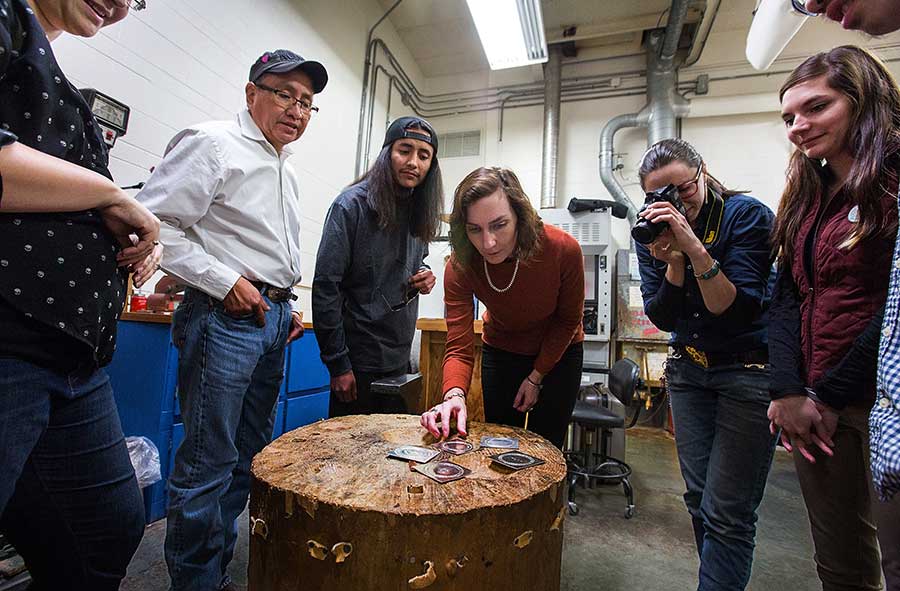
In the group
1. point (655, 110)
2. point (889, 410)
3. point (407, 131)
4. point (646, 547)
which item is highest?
point (655, 110)

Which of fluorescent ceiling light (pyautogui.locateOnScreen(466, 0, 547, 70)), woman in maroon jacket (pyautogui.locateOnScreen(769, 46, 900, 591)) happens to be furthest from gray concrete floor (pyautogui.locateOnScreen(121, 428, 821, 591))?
fluorescent ceiling light (pyautogui.locateOnScreen(466, 0, 547, 70))

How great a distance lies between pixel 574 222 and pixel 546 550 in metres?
3.51

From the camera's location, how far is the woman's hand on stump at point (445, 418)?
1024mm

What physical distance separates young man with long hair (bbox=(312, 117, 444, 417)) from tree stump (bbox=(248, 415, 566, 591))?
21.3 inches

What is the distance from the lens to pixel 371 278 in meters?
1.41

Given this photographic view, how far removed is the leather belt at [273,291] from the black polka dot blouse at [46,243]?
1.62 feet

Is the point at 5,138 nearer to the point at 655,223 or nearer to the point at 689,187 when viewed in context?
the point at 655,223

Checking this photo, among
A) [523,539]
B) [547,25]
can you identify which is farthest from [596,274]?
[523,539]

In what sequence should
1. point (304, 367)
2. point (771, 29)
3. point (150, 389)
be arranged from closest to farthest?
point (150, 389)
point (304, 367)
point (771, 29)

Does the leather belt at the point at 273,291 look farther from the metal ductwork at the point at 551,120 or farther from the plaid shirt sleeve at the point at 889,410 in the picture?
the metal ductwork at the point at 551,120

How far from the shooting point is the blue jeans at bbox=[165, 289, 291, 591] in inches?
40.2

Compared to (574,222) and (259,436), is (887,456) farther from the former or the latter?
(574,222)

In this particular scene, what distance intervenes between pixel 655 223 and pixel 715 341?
32 cm

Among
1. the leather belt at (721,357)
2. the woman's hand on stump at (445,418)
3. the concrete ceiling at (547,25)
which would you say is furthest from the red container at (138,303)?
the concrete ceiling at (547,25)
